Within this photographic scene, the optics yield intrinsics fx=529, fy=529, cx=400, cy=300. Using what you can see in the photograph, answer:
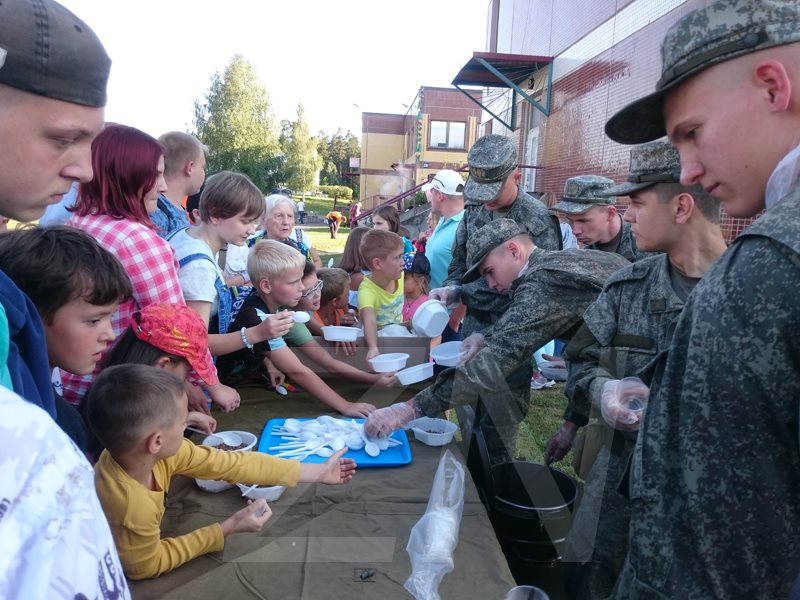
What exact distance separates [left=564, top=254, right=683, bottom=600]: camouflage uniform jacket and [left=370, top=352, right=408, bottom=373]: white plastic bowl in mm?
812

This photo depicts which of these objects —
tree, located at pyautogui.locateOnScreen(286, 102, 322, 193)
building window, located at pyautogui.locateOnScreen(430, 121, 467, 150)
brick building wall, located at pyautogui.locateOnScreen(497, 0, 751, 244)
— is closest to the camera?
brick building wall, located at pyautogui.locateOnScreen(497, 0, 751, 244)

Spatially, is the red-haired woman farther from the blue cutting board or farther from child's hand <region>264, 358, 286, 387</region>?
child's hand <region>264, 358, 286, 387</region>

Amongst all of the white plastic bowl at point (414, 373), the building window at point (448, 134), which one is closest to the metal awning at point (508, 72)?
the white plastic bowl at point (414, 373)

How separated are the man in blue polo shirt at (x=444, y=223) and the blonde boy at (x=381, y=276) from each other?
70 centimetres

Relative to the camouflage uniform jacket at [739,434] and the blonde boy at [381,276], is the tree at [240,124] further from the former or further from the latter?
the camouflage uniform jacket at [739,434]

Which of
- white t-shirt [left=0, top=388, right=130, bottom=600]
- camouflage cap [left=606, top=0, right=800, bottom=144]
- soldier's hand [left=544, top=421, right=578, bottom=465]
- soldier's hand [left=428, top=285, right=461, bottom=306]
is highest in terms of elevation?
camouflage cap [left=606, top=0, right=800, bottom=144]

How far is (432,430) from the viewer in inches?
85.9

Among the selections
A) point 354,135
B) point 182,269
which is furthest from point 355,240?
point 354,135

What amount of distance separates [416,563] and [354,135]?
6329 centimetres

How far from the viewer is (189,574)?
50.9 inches

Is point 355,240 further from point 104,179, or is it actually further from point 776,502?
point 776,502

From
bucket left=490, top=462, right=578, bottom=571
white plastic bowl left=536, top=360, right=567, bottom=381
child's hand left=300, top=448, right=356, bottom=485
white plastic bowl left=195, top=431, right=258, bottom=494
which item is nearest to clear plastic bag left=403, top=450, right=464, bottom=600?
child's hand left=300, top=448, right=356, bottom=485

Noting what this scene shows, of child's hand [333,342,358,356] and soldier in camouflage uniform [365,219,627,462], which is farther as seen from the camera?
child's hand [333,342,358,356]

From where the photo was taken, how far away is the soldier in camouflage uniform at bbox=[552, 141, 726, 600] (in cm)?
170
